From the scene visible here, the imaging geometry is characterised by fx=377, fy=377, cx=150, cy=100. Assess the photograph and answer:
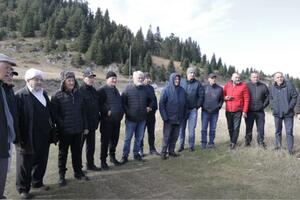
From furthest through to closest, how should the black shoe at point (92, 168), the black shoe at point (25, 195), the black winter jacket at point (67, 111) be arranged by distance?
the black shoe at point (92, 168)
the black winter jacket at point (67, 111)
the black shoe at point (25, 195)

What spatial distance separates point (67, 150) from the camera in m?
7.59

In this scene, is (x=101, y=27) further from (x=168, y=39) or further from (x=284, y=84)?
(x=284, y=84)

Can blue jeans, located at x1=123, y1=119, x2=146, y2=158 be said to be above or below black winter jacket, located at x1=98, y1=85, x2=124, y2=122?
below

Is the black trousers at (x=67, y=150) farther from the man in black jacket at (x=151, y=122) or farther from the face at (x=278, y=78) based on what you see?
the face at (x=278, y=78)

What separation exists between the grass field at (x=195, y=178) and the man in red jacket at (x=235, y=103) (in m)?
0.56

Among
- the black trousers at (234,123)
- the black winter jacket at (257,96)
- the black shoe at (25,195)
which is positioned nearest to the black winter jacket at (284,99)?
the black winter jacket at (257,96)

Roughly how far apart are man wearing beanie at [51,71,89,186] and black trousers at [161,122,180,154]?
2.68 metres

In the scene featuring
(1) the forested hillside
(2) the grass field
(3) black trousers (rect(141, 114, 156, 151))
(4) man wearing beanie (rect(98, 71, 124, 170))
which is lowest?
(2) the grass field

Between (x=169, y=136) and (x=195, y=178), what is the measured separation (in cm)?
199

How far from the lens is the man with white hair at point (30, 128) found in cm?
657

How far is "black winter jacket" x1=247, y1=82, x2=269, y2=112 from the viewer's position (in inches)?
400

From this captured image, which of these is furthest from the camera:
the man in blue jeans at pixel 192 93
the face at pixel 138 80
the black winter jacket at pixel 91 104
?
the man in blue jeans at pixel 192 93

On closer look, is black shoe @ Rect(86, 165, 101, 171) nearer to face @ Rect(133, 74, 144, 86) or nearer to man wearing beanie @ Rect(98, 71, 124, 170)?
man wearing beanie @ Rect(98, 71, 124, 170)

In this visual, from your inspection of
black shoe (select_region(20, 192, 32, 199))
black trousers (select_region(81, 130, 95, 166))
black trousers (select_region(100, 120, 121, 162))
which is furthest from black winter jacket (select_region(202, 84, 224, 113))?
black shoe (select_region(20, 192, 32, 199))
